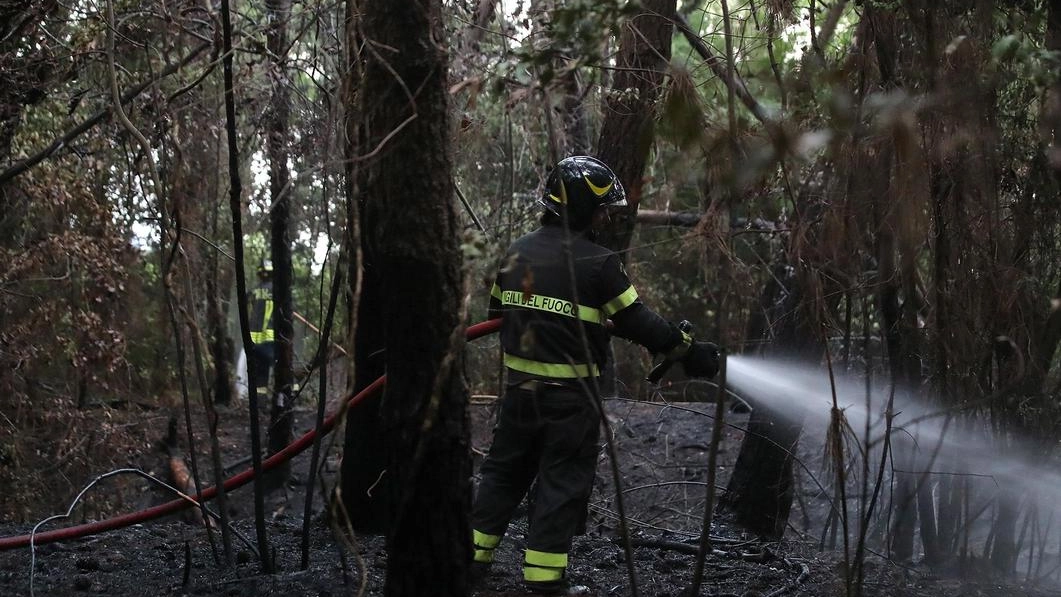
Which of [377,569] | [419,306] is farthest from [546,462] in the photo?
[419,306]

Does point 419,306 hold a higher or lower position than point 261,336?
higher

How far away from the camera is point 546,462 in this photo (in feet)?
15.1

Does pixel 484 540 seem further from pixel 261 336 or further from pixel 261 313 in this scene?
pixel 261 313

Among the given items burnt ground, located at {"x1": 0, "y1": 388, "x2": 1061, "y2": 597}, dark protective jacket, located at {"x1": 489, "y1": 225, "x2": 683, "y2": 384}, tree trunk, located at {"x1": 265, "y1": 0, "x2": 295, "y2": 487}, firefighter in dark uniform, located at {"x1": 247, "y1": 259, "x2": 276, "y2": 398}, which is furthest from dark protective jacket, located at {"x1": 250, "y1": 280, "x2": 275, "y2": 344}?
dark protective jacket, located at {"x1": 489, "y1": 225, "x2": 683, "y2": 384}

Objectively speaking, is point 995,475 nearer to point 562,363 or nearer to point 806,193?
point 806,193

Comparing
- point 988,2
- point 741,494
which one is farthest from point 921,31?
point 741,494

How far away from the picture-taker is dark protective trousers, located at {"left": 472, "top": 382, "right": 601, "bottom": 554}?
450 centimetres

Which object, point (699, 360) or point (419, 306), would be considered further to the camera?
point (699, 360)

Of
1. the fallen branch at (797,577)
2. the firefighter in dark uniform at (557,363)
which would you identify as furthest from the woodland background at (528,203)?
the firefighter in dark uniform at (557,363)

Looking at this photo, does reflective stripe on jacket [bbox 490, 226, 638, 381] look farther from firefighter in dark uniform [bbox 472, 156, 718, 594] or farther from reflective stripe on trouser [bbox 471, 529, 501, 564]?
reflective stripe on trouser [bbox 471, 529, 501, 564]

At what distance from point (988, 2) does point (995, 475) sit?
252 cm

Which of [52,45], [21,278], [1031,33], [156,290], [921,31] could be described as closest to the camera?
[921,31]

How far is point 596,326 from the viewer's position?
4625 millimetres

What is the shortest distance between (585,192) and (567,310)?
1.78 feet
